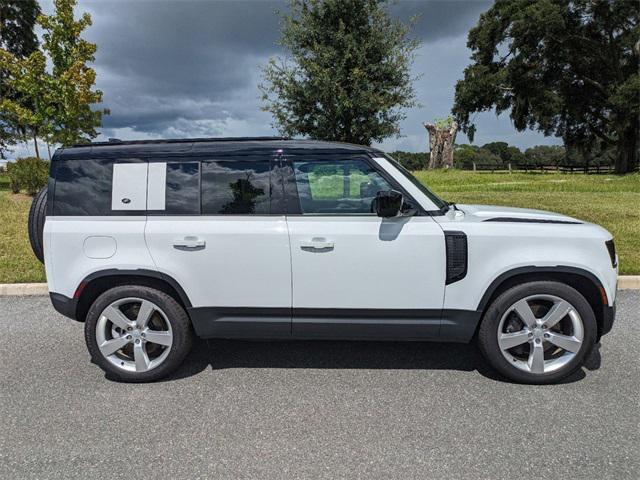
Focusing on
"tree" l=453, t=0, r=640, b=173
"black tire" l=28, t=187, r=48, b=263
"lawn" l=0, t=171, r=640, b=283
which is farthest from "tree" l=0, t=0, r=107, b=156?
"tree" l=453, t=0, r=640, b=173

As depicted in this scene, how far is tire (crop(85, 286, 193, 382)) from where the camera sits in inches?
→ 135

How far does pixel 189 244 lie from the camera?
10.9 ft

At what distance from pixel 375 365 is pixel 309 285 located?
97 centimetres

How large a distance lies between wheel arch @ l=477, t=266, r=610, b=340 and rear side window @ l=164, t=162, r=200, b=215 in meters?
2.31

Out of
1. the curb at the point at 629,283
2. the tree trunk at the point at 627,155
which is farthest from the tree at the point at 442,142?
the curb at the point at 629,283

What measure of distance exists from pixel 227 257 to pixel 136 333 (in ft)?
3.16

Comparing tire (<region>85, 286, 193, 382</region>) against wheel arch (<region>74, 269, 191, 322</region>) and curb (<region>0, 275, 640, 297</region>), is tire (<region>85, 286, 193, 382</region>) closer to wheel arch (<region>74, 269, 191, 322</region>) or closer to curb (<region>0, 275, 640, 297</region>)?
wheel arch (<region>74, 269, 191, 322</region>)

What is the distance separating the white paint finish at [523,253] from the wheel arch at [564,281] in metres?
0.03

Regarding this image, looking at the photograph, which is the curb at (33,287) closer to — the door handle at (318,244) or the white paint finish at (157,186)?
the white paint finish at (157,186)

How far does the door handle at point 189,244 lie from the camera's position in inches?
131

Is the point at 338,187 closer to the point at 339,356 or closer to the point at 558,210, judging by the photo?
the point at 339,356

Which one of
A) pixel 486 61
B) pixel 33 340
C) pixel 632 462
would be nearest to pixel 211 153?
pixel 33 340

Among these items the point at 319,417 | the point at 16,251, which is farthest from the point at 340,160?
the point at 16,251

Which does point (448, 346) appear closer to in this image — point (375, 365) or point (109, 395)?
point (375, 365)
